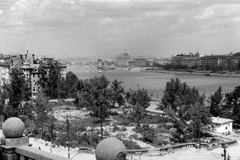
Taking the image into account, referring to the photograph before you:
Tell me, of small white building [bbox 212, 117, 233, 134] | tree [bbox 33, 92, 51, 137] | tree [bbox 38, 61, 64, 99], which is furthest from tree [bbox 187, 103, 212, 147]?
tree [bbox 38, 61, 64, 99]

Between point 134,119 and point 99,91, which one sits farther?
point 99,91

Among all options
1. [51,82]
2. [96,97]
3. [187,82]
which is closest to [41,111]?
[96,97]

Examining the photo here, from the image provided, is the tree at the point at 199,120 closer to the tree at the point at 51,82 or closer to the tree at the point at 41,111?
the tree at the point at 41,111

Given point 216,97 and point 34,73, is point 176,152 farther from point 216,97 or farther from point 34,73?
point 34,73

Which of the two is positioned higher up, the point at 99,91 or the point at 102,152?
the point at 102,152

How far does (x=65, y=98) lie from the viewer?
66812mm

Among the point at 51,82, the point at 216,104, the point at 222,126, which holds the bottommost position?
the point at 222,126

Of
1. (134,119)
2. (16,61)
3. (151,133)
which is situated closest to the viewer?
(151,133)

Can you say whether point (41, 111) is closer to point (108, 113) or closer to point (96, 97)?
point (108, 113)

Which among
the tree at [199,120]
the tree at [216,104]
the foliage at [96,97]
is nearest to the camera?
the tree at [199,120]

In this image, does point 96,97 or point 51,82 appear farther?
point 51,82

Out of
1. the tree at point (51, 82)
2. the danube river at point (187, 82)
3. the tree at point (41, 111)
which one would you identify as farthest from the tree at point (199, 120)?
the tree at point (51, 82)

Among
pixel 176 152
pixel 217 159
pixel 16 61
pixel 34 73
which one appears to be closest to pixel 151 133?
pixel 176 152

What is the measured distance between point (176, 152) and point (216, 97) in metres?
21.0
